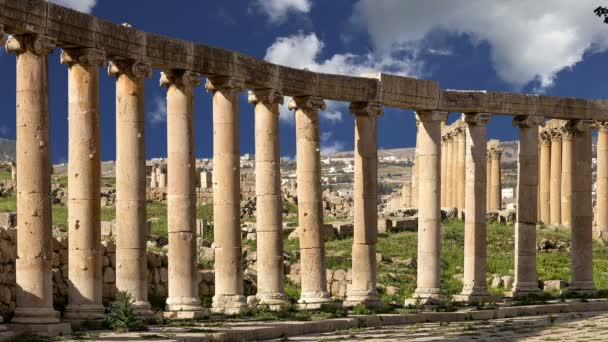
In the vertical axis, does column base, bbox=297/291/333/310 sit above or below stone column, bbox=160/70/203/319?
below

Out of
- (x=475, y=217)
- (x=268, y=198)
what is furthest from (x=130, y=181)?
(x=475, y=217)

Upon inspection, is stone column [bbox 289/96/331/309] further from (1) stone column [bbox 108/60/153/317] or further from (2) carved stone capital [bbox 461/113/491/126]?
(1) stone column [bbox 108/60/153/317]

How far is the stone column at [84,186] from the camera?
39.2 metres

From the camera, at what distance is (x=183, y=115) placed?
43.6 meters

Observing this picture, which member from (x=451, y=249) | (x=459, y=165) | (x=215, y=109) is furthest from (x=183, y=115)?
(x=459, y=165)

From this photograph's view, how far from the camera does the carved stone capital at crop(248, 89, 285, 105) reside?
47.2 metres

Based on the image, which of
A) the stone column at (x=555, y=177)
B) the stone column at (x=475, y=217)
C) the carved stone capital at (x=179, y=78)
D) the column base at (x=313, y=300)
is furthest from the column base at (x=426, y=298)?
the stone column at (x=555, y=177)

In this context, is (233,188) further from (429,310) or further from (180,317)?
(429,310)

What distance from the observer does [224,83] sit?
148 ft

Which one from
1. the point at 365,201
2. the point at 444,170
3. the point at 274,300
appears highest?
the point at 444,170

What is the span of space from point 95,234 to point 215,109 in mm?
8007

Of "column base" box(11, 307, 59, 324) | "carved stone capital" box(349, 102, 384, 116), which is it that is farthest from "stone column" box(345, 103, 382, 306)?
"column base" box(11, 307, 59, 324)

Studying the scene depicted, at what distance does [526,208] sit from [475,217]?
8.62ft

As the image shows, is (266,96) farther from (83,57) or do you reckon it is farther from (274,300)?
(83,57)
